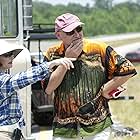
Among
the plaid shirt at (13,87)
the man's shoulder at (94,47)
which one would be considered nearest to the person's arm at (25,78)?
the plaid shirt at (13,87)

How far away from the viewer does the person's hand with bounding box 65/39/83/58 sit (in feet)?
12.2

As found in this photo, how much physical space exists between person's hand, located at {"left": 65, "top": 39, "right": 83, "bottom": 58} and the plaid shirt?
0.31m

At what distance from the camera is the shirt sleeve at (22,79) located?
3.40 meters

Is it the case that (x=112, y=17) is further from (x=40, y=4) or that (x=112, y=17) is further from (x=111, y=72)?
(x=111, y=72)

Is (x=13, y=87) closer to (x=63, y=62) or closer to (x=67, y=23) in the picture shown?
(x=63, y=62)

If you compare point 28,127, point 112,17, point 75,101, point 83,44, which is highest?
point 83,44


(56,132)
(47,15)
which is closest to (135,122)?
(56,132)

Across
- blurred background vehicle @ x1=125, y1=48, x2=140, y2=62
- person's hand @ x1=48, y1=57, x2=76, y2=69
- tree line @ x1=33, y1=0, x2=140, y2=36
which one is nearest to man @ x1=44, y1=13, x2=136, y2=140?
person's hand @ x1=48, y1=57, x2=76, y2=69

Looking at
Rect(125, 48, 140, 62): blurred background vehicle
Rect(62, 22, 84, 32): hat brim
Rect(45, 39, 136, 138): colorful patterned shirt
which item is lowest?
Rect(125, 48, 140, 62): blurred background vehicle

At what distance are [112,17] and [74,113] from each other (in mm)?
75560

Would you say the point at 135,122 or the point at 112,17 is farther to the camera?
the point at 112,17

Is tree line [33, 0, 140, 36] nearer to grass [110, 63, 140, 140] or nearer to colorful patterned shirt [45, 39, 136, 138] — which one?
grass [110, 63, 140, 140]

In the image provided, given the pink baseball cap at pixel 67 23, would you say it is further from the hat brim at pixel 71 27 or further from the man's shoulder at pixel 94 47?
the man's shoulder at pixel 94 47

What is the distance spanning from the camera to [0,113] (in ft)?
11.5
